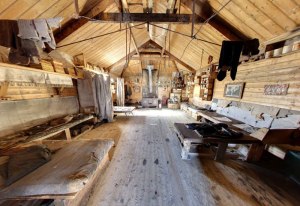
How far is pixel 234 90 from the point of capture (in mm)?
4508

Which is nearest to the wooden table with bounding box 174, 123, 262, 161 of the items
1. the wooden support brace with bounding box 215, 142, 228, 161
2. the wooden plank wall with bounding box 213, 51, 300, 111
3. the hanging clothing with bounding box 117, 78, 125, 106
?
the wooden support brace with bounding box 215, 142, 228, 161

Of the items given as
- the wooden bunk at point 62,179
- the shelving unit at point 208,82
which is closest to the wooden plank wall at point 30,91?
the wooden bunk at point 62,179

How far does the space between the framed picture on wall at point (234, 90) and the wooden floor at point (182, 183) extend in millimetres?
2244

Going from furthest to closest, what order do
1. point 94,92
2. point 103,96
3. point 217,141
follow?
point 103,96 < point 94,92 < point 217,141

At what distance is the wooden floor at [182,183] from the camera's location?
6.20ft

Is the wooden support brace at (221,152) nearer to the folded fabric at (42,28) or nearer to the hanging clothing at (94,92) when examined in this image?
the folded fabric at (42,28)

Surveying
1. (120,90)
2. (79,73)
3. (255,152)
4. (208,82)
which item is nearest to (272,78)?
(255,152)

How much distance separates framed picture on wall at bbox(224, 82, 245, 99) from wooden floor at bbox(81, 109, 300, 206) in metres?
2.24

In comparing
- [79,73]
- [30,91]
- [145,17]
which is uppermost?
[145,17]

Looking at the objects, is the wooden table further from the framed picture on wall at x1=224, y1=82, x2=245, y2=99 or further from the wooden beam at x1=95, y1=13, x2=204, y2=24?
the wooden beam at x1=95, y1=13, x2=204, y2=24

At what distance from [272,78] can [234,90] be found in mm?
1359

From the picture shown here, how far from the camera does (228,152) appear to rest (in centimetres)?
327

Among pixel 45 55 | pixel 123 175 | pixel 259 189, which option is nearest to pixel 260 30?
pixel 259 189

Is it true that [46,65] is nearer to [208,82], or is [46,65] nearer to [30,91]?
[30,91]
